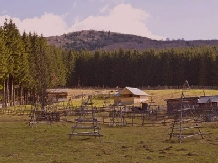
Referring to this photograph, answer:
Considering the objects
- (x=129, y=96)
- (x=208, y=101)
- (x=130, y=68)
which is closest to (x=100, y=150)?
(x=208, y=101)

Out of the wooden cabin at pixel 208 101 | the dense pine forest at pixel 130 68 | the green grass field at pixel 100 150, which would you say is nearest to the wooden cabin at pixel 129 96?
the dense pine forest at pixel 130 68

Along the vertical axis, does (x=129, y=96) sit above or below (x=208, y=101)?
below

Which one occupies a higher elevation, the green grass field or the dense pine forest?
the dense pine forest

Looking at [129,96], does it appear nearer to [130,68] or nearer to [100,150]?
[130,68]

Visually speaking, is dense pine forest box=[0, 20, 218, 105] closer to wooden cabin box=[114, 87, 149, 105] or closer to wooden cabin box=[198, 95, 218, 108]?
wooden cabin box=[114, 87, 149, 105]

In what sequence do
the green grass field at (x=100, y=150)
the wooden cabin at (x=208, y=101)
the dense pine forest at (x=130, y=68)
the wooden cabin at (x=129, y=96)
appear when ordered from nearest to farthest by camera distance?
the green grass field at (x=100, y=150) → the wooden cabin at (x=208, y=101) → the wooden cabin at (x=129, y=96) → the dense pine forest at (x=130, y=68)

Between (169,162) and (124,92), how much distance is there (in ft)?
240

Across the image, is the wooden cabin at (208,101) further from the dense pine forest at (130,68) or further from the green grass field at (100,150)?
the dense pine forest at (130,68)

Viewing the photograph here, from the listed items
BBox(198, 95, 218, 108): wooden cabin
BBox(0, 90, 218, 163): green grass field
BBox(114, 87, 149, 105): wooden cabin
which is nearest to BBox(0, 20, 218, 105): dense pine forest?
BBox(114, 87, 149, 105): wooden cabin

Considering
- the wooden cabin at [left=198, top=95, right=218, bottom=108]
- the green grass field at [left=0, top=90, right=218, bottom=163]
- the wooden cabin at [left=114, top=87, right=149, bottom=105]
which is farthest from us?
the wooden cabin at [left=114, top=87, right=149, bottom=105]

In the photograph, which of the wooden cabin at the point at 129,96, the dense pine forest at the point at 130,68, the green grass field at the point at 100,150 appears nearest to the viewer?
the green grass field at the point at 100,150

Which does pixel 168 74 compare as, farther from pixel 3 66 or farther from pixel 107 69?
pixel 3 66

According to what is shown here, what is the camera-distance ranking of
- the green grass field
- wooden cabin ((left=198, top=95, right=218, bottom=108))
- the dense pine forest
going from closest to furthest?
the green grass field
wooden cabin ((left=198, top=95, right=218, bottom=108))
the dense pine forest

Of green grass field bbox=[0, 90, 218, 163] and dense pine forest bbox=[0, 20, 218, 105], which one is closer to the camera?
green grass field bbox=[0, 90, 218, 163]
